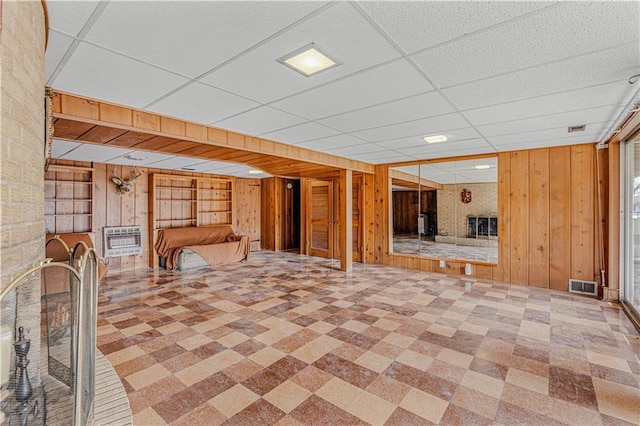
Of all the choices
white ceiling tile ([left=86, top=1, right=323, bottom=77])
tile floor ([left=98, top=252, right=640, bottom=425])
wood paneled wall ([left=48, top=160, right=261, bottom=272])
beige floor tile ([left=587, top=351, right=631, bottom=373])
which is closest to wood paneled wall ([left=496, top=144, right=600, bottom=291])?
tile floor ([left=98, top=252, right=640, bottom=425])

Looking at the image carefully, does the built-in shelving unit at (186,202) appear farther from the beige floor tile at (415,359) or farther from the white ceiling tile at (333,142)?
the beige floor tile at (415,359)

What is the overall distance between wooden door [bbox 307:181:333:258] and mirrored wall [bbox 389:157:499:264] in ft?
5.69

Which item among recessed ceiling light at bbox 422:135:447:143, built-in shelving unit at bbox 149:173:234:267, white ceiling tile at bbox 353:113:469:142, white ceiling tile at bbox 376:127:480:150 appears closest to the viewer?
white ceiling tile at bbox 353:113:469:142

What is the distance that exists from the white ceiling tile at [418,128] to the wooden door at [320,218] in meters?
3.69

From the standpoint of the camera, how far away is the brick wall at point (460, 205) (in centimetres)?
548

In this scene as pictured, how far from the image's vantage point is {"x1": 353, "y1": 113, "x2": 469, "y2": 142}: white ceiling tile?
3250 millimetres

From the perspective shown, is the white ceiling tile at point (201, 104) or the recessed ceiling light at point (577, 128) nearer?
the white ceiling tile at point (201, 104)

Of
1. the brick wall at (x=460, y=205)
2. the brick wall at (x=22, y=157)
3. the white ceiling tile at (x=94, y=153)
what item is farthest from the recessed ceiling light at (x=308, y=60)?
the brick wall at (x=460, y=205)

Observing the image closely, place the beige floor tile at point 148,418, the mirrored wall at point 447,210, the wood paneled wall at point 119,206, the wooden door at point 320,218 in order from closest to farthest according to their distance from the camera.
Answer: the beige floor tile at point 148,418 → the mirrored wall at point 447,210 → the wood paneled wall at point 119,206 → the wooden door at point 320,218

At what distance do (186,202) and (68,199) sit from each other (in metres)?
2.25

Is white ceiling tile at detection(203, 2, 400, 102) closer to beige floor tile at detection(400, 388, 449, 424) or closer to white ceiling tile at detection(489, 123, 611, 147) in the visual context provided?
beige floor tile at detection(400, 388, 449, 424)

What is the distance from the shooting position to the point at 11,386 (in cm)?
94

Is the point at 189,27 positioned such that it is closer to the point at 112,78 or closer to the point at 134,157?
the point at 112,78

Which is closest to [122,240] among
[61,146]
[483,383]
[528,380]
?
[61,146]
